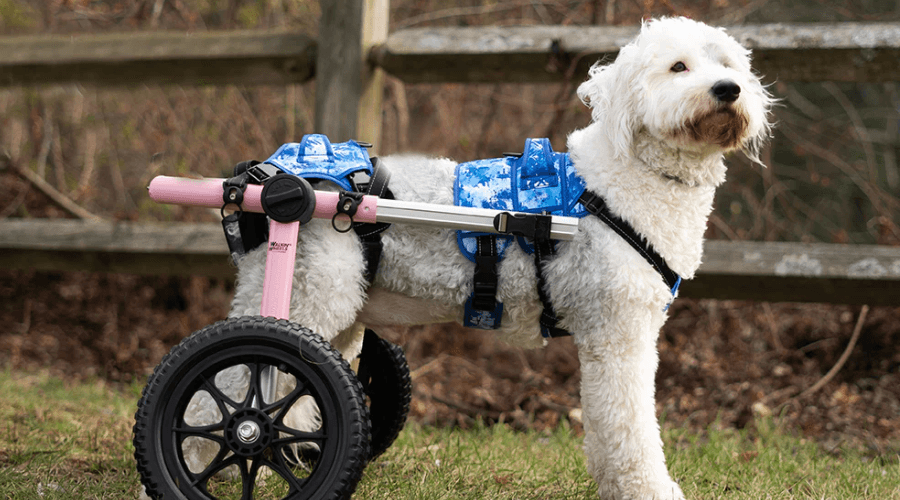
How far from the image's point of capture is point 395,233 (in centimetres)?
247

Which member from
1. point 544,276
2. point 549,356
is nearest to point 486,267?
point 544,276

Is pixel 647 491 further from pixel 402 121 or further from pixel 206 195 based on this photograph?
pixel 402 121

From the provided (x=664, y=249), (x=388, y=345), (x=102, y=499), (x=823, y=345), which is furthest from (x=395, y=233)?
(x=823, y=345)

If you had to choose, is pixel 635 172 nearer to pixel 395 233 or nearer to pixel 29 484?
pixel 395 233

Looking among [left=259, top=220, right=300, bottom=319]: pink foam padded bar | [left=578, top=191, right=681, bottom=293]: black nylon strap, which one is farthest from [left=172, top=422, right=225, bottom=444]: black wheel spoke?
[left=578, top=191, right=681, bottom=293]: black nylon strap

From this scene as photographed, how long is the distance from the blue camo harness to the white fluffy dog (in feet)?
0.10

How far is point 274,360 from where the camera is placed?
213cm

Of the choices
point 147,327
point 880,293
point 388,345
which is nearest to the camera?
point 388,345

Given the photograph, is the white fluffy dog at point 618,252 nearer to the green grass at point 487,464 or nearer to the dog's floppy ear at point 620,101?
the dog's floppy ear at point 620,101

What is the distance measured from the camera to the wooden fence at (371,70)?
3311 mm

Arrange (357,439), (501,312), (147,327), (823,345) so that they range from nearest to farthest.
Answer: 1. (357,439)
2. (501,312)
3. (823,345)
4. (147,327)

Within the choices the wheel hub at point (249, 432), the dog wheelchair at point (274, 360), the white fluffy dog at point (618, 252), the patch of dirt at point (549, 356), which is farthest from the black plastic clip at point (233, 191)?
the patch of dirt at point (549, 356)

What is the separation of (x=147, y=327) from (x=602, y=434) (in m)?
4.27

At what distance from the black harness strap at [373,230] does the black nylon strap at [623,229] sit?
25.0 inches
